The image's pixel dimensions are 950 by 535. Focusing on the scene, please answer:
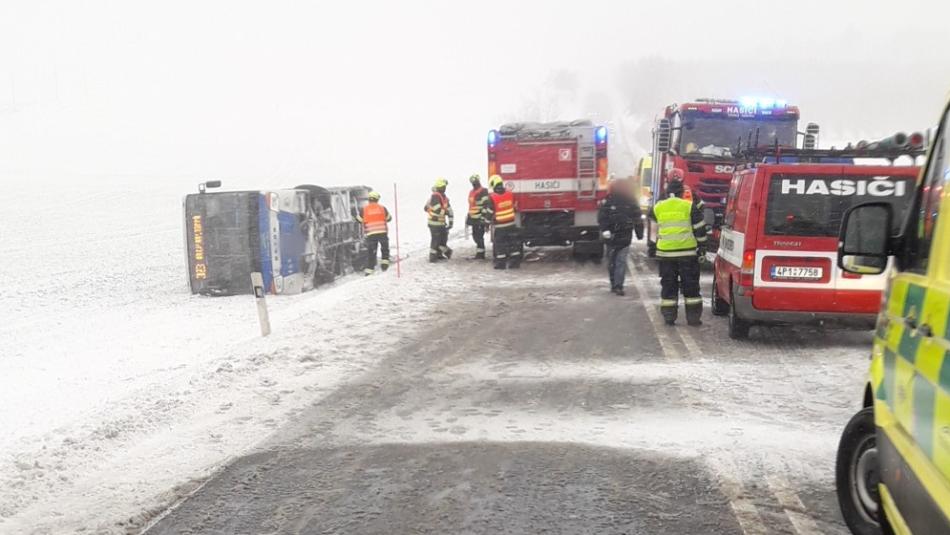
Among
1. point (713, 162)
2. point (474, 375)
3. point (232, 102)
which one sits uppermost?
point (232, 102)

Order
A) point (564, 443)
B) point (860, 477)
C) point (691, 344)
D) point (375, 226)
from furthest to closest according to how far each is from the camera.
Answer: point (375, 226) < point (691, 344) < point (564, 443) < point (860, 477)

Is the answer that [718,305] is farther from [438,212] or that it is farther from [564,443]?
[438,212]

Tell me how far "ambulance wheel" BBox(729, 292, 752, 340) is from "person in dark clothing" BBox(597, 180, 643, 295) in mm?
3560

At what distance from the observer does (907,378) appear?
3.07 m

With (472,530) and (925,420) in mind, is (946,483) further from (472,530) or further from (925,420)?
(472,530)

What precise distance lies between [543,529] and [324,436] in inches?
88.7

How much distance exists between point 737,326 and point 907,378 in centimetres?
620

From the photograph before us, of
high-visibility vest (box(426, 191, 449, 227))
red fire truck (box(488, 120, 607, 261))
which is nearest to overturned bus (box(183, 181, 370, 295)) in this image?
high-visibility vest (box(426, 191, 449, 227))

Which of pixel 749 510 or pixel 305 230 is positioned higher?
pixel 305 230

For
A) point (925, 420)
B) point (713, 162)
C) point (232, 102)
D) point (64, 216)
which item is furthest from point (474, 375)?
point (232, 102)

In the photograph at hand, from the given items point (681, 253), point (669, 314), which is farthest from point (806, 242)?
point (669, 314)

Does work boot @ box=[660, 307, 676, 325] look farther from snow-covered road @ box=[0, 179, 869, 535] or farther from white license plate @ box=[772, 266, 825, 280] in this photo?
white license plate @ box=[772, 266, 825, 280]

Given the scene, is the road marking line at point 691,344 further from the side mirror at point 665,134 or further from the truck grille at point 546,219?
the truck grille at point 546,219

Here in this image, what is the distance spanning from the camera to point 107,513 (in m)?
4.68
